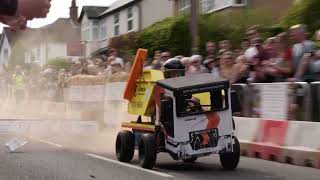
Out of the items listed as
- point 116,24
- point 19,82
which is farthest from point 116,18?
point 19,82

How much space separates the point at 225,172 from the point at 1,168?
3218 millimetres

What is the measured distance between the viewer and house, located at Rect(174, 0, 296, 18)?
27.3 meters

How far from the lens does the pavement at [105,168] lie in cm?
895

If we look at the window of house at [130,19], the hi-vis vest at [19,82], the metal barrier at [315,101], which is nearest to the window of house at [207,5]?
the hi-vis vest at [19,82]

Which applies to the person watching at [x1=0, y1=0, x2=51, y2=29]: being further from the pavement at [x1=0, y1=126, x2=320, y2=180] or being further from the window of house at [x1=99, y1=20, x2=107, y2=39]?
Answer: the window of house at [x1=99, y1=20, x2=107, y2=39]

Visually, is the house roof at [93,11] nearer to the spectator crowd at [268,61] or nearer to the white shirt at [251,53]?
the spectator crowd at [268,61]

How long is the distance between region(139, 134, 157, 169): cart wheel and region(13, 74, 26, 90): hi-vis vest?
20.9 meters

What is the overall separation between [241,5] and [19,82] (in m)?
10.8

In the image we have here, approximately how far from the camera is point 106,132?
16.3 metres

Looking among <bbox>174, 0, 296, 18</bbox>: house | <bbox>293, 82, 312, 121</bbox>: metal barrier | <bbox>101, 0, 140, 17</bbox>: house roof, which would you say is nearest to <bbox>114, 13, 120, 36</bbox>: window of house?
<bbox>101, 0, 140, 17</bbox>: house roof

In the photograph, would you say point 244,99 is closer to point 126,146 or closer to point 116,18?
point 126,146

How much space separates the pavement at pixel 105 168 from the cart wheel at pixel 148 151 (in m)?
0.11

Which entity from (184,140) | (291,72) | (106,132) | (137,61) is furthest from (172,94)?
(106,132)

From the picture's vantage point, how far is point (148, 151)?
30.9 feet
